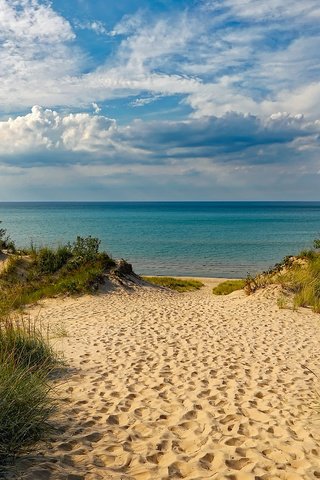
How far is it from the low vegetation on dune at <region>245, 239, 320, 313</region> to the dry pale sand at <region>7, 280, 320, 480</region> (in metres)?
2.05

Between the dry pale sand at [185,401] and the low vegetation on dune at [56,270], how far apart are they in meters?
4.24

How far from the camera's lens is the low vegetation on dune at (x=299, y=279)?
15.5m

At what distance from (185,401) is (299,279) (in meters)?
11.4

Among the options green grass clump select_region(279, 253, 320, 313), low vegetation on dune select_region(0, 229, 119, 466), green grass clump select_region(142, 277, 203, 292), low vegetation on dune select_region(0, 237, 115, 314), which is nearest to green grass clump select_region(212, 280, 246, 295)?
green grass clump select_region(142, 277, 203, 292)

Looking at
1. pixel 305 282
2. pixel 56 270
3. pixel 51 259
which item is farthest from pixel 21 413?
pixel 51 259

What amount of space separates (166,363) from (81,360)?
68.2 inches

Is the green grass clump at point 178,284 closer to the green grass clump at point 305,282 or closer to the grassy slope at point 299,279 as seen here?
the grassy slope at point 299,279

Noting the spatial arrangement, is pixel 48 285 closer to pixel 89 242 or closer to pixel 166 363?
pixel 89 242

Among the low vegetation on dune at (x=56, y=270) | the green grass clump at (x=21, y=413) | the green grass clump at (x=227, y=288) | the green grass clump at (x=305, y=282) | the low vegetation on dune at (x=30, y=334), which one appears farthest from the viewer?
the green grass clump at (x=227, y=288)

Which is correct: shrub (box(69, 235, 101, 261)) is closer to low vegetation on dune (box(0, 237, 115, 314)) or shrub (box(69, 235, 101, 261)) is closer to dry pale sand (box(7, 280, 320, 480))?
low vegetation on dune (box(0, 237, 115, 314))

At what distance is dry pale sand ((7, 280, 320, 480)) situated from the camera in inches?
191

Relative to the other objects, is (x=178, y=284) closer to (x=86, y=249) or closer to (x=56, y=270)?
(x=86, y=249)

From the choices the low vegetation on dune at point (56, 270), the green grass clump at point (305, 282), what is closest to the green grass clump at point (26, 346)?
the low vegetation on dune at point (56, 270)

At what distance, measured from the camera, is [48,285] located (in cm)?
1830
